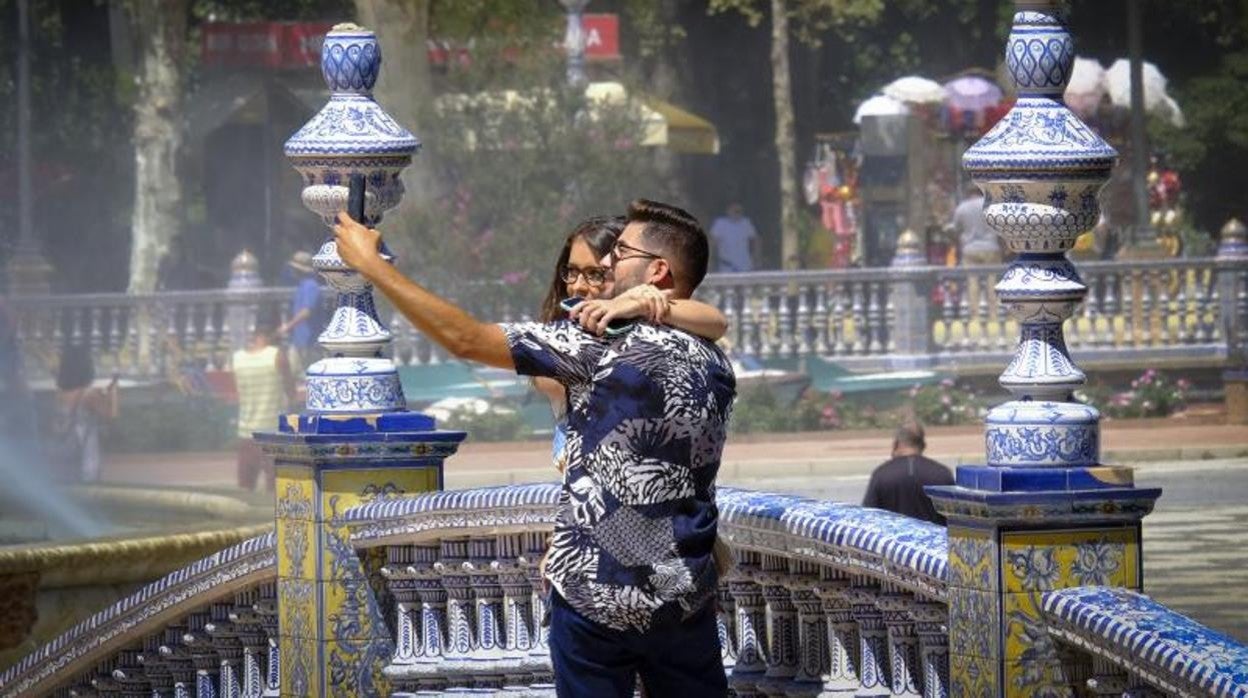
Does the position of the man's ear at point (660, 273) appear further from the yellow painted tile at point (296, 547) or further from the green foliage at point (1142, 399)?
the green foliage at point (1142, 399)

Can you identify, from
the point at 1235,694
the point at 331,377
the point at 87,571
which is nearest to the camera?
the point at 1235,694

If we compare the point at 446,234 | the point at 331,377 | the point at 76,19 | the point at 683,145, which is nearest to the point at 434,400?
the point at 446,234

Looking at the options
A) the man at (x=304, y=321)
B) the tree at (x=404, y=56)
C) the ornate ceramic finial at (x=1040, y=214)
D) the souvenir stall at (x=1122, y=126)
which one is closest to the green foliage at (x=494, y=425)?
the man at (x=304, y=321)

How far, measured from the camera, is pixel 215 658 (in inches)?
377

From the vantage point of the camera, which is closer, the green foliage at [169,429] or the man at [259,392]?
the man at [259,392]

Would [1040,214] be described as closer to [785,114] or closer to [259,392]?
[259,392]

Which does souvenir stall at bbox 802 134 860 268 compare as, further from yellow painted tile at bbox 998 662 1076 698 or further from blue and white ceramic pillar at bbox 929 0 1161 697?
yellow painted tile at bbox 998 662 1076 698

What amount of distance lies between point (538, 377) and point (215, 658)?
3.60m

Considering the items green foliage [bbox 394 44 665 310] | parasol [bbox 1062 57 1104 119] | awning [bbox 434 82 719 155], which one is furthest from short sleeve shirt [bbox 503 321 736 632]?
parasol [bbox 1062 57 1104 119]

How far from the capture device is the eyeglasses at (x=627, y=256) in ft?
20.0

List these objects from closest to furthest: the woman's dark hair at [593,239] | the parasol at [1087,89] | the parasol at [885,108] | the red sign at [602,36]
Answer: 1. the woman's dark hair at [593,239]
2. the parasol at [1087,89]
3. the parasol at [885,108]
4. the red sign at [602,36]

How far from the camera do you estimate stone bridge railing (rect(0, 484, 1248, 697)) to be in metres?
5.89

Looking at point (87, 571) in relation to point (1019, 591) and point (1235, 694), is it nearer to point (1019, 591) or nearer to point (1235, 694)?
point (1019, 591)

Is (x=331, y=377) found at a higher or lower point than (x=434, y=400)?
higher
